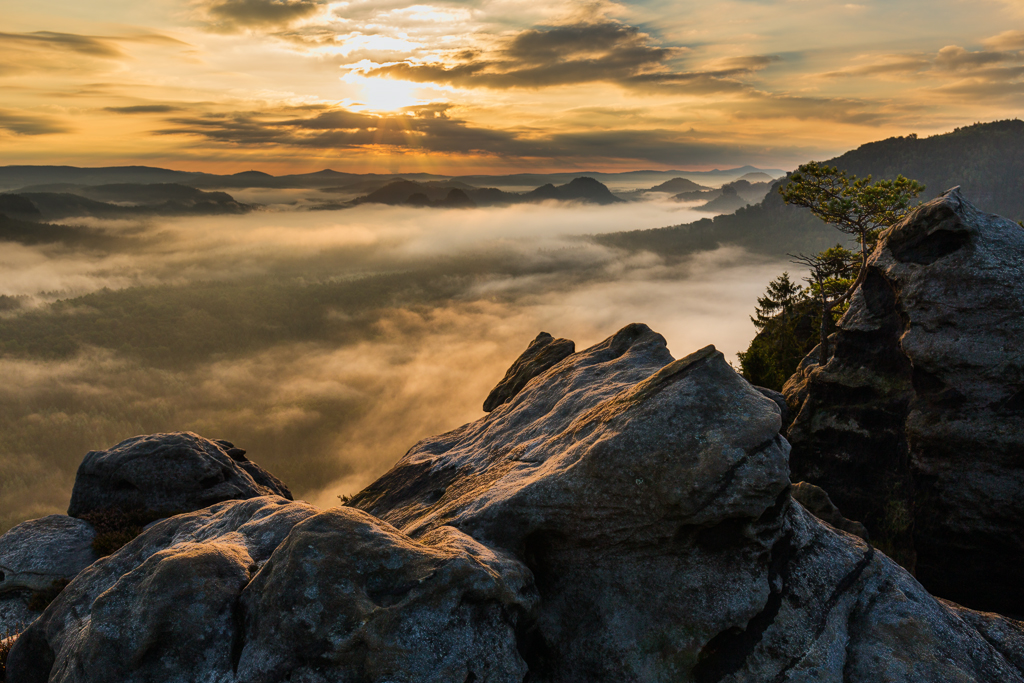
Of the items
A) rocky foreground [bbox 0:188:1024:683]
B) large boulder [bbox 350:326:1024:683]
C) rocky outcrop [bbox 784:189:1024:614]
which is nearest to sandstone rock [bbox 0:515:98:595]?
rocky foreground [bbox 0:188:1024:683]

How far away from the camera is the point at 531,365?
31391 mm

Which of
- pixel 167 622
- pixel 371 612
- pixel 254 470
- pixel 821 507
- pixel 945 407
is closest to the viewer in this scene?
pixel 371 612

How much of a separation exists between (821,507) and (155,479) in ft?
102

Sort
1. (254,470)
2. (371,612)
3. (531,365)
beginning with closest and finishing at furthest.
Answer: (371,612), (531,365), (254,470)

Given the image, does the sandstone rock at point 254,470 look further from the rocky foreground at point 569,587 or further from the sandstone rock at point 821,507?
the sandstone rock at point 821,507

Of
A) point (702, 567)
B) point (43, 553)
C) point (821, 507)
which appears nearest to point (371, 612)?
point (702, 567)

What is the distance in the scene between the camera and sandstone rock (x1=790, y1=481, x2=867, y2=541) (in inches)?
786

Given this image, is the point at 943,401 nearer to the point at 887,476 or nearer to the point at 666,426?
the point at 887,476

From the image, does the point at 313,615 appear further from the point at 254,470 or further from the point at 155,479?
the point at 254,470

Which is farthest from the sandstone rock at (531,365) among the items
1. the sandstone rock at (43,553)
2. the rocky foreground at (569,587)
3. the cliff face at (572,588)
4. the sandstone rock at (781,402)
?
the sandstone rock at (43,553)

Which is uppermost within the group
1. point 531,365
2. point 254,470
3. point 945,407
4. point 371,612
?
point 945,407

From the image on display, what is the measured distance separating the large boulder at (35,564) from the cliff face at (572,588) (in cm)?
950

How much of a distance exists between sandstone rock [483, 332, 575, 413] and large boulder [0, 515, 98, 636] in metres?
20.5

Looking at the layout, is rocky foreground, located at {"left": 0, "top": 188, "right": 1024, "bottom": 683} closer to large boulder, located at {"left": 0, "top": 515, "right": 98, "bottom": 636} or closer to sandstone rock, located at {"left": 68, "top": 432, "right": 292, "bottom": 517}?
large boulder, located at {"left": 0, "top": 515, "right": 98, "bottom": 636}
